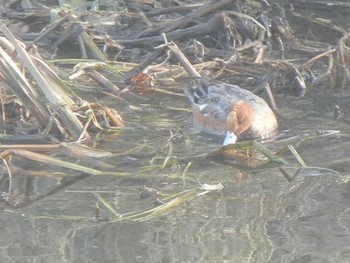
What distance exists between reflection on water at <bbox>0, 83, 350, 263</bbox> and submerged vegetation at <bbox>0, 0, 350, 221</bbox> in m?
0.08

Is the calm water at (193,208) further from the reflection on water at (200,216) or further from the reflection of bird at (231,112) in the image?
the reflection of bird at (231,112)

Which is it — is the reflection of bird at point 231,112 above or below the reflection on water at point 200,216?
below

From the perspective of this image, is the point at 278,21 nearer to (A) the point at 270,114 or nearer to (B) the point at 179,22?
(B) the point at 179,22

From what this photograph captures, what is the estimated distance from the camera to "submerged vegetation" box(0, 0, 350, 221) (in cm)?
661

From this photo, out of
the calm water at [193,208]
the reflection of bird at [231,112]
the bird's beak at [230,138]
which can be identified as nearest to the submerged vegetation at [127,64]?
the calm water at [193,208]

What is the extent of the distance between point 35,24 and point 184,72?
2403 millimetres

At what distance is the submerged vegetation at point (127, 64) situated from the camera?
21.7 ft

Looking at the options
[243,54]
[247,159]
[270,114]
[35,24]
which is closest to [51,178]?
[247,159]

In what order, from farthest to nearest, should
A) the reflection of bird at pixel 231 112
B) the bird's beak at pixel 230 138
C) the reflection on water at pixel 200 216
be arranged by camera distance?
the reflection of bird at pixel 231 112 < the bird's beak at pixel 230 138 < the reflection on water at pixel 200 216

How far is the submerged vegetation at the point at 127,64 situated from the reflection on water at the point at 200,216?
0.08 m

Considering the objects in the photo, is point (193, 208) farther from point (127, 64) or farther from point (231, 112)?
point (127, 64)

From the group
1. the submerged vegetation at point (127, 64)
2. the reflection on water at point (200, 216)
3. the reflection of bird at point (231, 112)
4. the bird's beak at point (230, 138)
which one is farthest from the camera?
the reflection of bird at point (231, 112)

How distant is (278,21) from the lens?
10258mm

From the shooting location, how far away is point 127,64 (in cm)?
905
